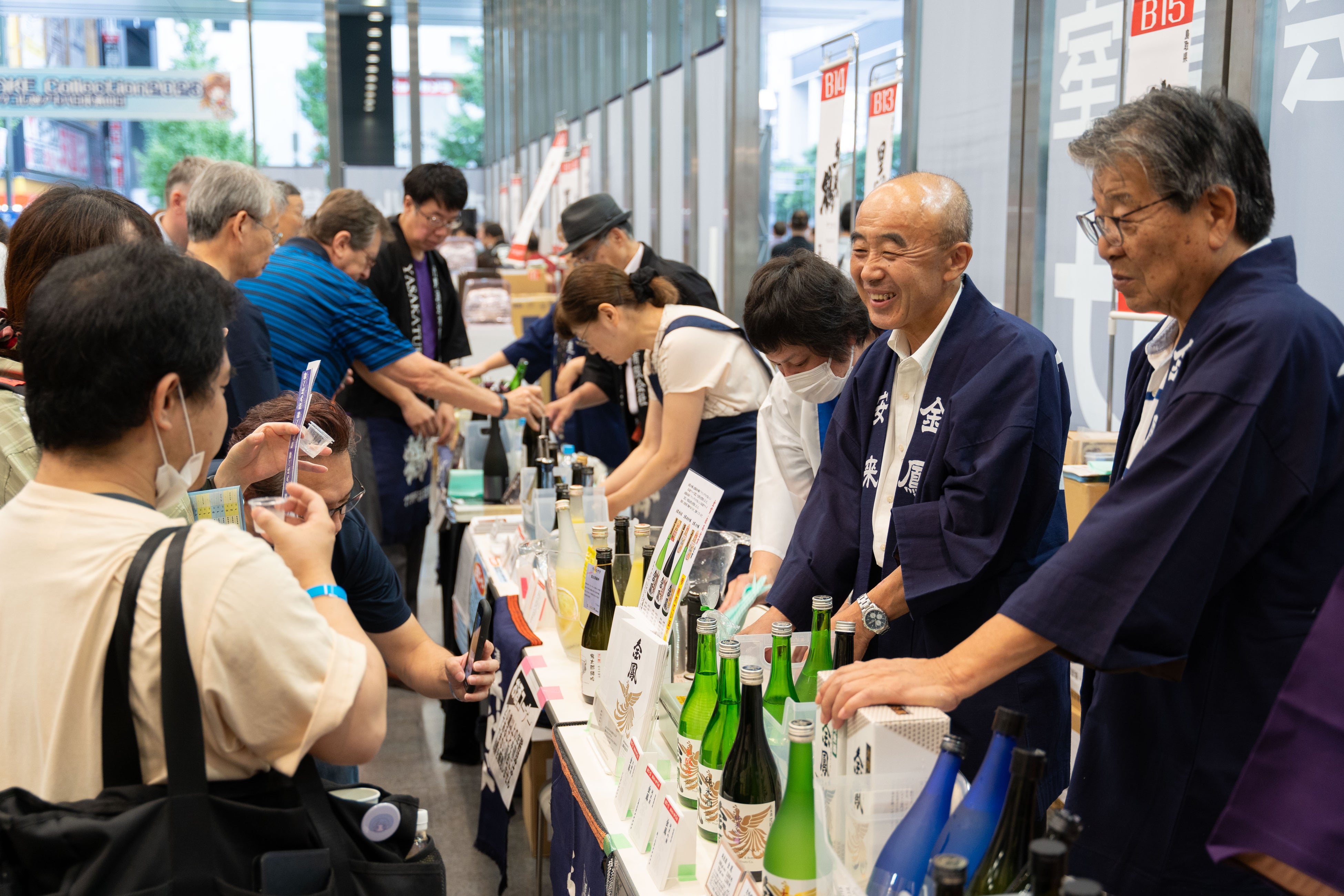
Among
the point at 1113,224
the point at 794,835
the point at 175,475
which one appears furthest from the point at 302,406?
the point at 1113,224

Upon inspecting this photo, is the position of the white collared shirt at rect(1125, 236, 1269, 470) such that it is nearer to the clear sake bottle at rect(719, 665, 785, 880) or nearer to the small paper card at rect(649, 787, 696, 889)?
the clear sake bottle at rect(719, 665, 785, 880)

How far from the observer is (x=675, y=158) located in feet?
22.6

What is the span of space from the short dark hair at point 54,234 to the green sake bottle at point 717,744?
1.29m

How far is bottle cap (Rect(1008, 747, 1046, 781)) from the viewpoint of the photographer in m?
0.99

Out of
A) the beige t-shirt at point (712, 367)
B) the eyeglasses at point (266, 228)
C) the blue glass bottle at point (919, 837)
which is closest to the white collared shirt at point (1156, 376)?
the blue glass bottle at point (919, 837)

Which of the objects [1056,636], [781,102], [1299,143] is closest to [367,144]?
[781,102]

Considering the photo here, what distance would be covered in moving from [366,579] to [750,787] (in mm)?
906

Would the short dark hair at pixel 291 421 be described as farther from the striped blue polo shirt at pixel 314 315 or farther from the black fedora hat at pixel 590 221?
the black fedora hat at pixel 590 221

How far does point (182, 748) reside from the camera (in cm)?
110

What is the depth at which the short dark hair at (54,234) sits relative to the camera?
1.94m

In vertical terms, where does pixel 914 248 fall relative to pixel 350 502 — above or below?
above

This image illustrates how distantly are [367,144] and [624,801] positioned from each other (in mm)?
11414

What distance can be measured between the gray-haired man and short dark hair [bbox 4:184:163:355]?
0.93m

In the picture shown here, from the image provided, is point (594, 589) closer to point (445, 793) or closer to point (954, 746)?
point (954, 746)
